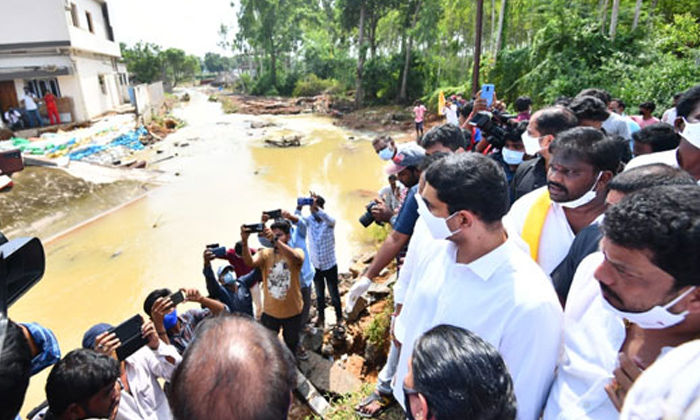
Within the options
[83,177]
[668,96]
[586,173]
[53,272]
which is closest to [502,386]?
[586,173]

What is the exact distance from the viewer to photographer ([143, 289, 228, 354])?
248 cm

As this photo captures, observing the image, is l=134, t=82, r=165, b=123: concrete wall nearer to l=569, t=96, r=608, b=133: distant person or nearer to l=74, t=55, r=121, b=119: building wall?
l=74, t=55, r=121, b=119: building wall

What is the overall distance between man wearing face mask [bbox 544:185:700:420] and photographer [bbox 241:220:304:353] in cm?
241

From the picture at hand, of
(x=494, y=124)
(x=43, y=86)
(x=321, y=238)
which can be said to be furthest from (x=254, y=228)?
(x=43, y=86)

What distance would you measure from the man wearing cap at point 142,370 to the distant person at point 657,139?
4007 mm

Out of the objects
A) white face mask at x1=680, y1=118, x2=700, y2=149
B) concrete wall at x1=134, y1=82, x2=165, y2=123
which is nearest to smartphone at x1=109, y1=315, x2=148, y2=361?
white face mask at x1=680, y1=118, x2=700, y2=149

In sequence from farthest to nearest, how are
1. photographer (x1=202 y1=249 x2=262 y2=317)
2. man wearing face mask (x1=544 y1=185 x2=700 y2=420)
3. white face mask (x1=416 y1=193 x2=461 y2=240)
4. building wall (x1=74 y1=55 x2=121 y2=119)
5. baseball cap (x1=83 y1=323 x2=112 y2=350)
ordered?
building wall (x1=74 y1=55 x2=121 y2=119) < photographer (x1=202 y1=249 x2=262 y2=317) < baseball cap (x1=83 y1=323 x2=112 y2=350) < white face mask (x1=416 y1=193 x2=461 y2=240) < man wearing face mask (x1=544 y1=185 x2=700 y2=420)

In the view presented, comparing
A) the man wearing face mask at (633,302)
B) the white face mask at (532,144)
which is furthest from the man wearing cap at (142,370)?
the white face mask at (532,144)

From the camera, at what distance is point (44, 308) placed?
575cm

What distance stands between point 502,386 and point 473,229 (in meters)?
0.70

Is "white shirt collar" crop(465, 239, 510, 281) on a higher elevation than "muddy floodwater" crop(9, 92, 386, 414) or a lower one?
higher

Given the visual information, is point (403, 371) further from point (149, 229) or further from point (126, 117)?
point (126, 117)

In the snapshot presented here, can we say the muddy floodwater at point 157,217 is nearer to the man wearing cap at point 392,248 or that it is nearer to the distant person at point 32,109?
the man wearing cap at point 392,248

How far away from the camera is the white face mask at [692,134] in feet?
7.45
